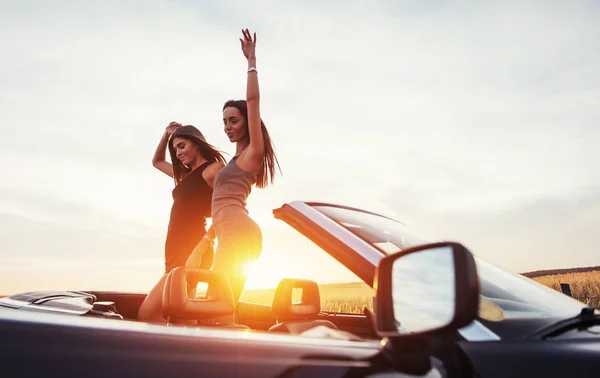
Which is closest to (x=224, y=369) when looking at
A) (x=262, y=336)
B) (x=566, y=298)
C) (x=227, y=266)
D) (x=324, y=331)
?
(x=262, y=336)

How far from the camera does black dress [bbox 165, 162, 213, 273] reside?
4648mm

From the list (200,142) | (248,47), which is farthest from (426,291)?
(200,142)

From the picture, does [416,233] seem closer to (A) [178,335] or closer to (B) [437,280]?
(B) [437,280]

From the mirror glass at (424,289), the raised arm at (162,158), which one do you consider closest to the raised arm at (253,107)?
the mirror glass at (424,289)

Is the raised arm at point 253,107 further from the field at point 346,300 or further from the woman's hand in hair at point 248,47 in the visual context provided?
the field at point 346,300

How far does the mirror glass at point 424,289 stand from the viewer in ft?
4.80

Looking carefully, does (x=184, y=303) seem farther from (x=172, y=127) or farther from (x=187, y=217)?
(x=172, y=127)

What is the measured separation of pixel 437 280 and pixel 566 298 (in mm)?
772

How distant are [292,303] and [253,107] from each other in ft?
4.52

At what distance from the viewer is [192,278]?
2053 mm

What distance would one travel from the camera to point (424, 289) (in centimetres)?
166

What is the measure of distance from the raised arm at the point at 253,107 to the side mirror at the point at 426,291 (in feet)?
6.30

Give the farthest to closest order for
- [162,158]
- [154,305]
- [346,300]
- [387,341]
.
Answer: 1. [346,300]
2. [162,158]
3. [154,305]
4. [387,341]

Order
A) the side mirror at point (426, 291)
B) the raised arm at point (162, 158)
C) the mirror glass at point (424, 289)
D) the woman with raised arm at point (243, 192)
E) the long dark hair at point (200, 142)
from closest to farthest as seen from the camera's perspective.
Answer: the side mirror at point (426, 291)
the mirror glass at point (424, 289)
the woman with raised arm at point (243, 192)
the long dark hair at point (200, 142)
the raised arm at point (162, 158)
